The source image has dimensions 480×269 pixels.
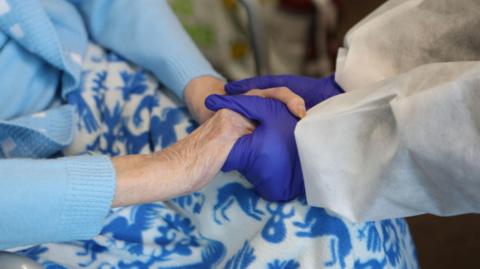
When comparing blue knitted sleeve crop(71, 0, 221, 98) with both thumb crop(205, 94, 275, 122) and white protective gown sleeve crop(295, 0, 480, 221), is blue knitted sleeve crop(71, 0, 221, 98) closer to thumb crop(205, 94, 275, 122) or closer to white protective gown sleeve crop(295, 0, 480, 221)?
thumb crop(205, 94, 275, 122)

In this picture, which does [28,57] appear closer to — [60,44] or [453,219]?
[60,44]

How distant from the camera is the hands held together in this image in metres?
0.62

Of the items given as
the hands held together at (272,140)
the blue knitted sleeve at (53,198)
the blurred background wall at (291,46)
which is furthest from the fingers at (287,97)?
the blurred background wall at (291,46)

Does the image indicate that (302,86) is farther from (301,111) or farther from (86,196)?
(86,196)

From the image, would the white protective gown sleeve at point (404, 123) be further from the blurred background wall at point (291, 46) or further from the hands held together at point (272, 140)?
the blurred background wall at point (291, 46)

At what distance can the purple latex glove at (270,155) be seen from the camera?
2.03ft

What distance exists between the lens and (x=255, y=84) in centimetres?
75

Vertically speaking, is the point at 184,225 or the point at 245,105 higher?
the point at 245,105

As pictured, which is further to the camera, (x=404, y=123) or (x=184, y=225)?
(x=184, y=225)

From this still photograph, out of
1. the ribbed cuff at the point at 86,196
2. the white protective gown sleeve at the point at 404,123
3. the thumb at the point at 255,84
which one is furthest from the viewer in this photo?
the thumb at the point at 255,84

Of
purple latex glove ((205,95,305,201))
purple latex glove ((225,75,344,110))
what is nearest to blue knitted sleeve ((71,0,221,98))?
purple latex glove ((225,75,344,110))

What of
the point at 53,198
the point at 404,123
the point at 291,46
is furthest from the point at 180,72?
the point at 291,46

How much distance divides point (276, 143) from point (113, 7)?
475 mm

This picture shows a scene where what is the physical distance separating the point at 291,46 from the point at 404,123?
907 millimetres
